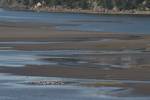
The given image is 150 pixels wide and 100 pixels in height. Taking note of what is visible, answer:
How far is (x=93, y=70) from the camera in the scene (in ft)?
72.5

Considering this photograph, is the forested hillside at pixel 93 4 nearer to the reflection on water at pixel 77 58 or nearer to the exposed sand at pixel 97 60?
the exposed sand at pixel 97 60

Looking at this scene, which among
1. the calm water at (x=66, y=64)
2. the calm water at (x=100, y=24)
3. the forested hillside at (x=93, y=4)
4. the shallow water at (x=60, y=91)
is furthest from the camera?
the forested hillside at (x=93, y=4)

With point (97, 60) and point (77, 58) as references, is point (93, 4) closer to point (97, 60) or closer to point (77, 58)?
point (77, 58)

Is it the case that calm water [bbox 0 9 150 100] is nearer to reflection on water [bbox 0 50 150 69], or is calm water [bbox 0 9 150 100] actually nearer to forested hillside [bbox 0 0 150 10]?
reflection on water [bbox 0 50 150 69]

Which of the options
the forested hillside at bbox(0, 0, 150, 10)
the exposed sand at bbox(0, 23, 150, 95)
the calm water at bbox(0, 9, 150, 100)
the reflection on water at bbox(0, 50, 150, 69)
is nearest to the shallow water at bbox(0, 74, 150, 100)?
the calm water at bbox(0, 9, 150, 100)

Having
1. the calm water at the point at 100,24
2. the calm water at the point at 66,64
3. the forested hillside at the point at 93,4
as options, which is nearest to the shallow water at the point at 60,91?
the calm water at the point at 66,64

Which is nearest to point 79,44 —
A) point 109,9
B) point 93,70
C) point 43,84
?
point 93,70

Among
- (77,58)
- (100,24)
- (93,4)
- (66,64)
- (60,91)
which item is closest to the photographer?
(60,91)

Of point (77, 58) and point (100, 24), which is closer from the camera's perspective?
point (77, 58)

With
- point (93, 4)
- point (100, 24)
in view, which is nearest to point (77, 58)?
point (100, 24)

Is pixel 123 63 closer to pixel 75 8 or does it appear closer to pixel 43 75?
pixel 43 75

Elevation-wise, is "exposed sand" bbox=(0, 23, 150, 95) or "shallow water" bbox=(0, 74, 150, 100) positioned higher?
"shallow water" bbox=(0, 74, 150, 100)

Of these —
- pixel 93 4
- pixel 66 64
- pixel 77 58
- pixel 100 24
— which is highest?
pixel 66 64

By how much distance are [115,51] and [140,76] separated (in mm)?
9839
